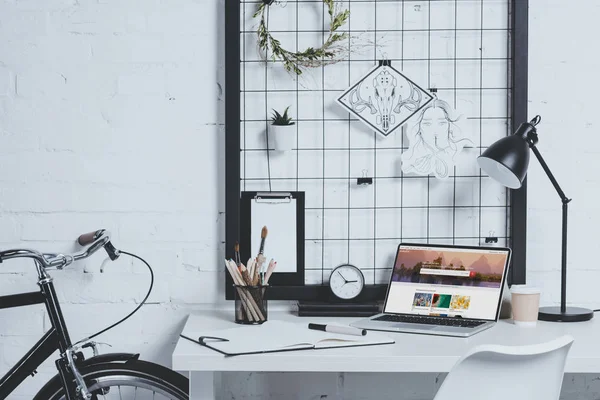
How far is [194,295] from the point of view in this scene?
7.09 feet

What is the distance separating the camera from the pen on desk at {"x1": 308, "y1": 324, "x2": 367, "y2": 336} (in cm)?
180

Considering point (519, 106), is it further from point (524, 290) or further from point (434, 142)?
point (524, 290)

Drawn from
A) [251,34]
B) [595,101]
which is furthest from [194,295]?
[595,101]

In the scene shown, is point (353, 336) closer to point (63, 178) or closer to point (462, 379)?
point (462, 379)

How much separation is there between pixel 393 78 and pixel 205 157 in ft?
1.88

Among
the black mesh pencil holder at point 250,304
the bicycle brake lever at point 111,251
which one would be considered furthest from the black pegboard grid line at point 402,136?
the bicycle brake lever at point 111,251

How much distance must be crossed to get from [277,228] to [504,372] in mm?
978

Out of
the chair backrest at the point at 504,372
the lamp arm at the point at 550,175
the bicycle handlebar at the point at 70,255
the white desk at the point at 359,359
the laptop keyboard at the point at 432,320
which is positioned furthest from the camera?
the lamp arm at the point at 550,175

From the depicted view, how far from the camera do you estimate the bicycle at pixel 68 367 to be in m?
1.83

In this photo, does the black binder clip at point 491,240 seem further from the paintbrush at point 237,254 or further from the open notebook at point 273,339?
the paintbrush at point 237,254

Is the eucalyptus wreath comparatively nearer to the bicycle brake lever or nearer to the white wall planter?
the white wall planter

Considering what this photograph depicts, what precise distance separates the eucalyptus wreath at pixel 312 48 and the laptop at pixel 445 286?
22.5 inches

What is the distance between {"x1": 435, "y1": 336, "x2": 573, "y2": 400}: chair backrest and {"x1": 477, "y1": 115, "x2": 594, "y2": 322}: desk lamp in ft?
2.37

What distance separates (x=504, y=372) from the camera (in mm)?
1262
